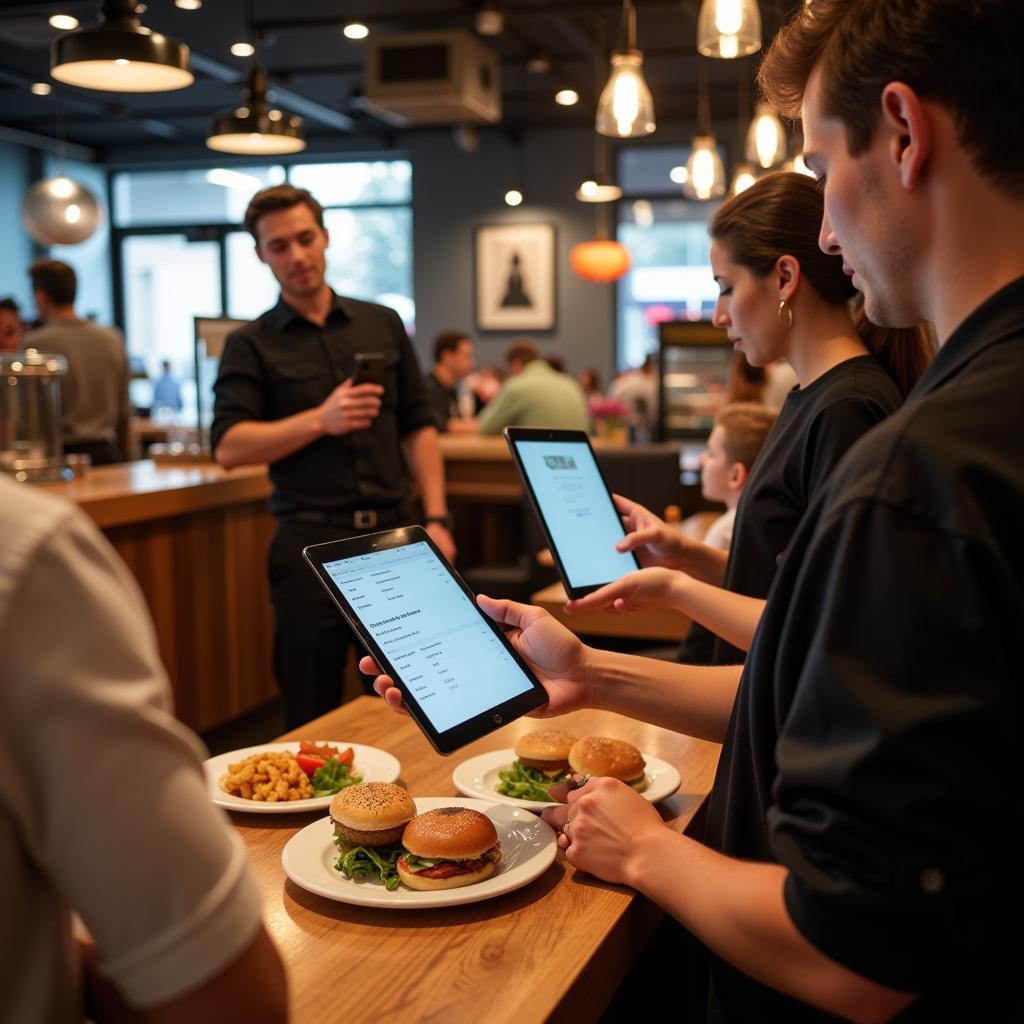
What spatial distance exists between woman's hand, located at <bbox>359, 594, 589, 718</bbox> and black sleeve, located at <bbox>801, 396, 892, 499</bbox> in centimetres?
42

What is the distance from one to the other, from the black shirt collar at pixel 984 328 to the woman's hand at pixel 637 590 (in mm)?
963

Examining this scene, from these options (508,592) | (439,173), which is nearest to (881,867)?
(508,592)

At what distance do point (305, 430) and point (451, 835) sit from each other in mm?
2141

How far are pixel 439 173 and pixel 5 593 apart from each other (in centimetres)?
1245

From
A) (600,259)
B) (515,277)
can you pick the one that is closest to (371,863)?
(600,259)

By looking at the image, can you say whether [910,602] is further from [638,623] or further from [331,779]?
[638,623]

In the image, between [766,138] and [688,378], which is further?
[688,378]

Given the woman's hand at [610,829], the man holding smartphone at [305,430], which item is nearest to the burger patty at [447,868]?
the woman's hand at [610,829]

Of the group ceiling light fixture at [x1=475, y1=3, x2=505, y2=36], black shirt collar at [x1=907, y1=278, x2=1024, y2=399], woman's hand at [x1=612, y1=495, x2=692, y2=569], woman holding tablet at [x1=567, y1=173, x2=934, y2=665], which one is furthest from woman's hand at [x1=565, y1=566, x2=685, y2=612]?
ceiling light fixture at [x1=475, y1=3, x2=505, y2=36]

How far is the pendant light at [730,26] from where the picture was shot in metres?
3.40

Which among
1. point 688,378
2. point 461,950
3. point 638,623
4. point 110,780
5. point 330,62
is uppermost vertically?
point 330,62

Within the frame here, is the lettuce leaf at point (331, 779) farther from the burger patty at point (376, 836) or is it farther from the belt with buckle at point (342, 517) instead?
the belt with buckle at point (342, 517)

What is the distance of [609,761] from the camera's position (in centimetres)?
152

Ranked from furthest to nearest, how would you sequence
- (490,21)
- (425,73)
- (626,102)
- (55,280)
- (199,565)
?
(425,73), (490,21), (55,280), (199,565), (626,102)
